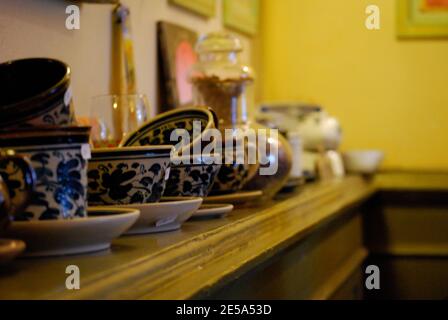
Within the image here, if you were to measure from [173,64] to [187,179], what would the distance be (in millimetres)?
864

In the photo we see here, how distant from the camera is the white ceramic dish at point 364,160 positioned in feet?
9.81

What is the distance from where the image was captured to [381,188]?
9.13 ft

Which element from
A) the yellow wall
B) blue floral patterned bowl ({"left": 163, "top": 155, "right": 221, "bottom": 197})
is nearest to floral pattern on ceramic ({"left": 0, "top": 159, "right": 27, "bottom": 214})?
blue floral patterned bowl ({"left": 163, "top": 155, "right": 221, "bottom": 197})

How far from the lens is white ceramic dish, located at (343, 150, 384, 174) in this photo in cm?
299

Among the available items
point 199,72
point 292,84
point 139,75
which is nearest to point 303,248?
point 199,72

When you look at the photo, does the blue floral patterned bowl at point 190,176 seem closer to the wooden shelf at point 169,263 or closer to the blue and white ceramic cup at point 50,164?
the wooden shelf at point 169,263

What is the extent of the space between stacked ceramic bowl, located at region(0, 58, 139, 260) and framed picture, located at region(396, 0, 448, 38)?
260 cm

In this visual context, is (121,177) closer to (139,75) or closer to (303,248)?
(303,248)

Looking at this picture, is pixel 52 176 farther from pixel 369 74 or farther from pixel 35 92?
pixel 369 74

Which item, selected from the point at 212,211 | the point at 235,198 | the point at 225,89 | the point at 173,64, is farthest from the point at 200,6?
the point at 212,211

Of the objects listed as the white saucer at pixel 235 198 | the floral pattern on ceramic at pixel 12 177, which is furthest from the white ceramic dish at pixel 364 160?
the floral pattern on ceramic at pixel 12 177

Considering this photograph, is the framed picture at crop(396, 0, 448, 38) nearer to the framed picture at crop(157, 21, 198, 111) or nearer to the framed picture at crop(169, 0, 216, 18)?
the framed picture at crop(169, 0, 216, 18)

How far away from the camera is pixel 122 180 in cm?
98
